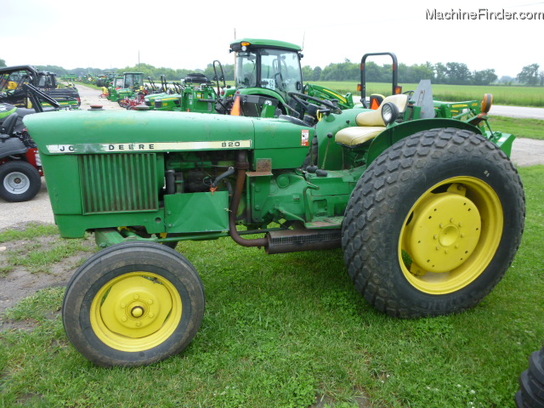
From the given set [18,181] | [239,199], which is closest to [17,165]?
[18,181]

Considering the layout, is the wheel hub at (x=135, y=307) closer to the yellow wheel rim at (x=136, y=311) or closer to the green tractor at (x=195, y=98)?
the yellow wheel rim at (x=136, y=311)

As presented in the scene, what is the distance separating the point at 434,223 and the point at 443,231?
0.35ft

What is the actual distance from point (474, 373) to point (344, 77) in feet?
135

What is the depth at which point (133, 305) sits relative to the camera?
256 cm

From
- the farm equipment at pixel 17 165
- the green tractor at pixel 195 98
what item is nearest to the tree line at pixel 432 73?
the green tractor at pixel 195 98

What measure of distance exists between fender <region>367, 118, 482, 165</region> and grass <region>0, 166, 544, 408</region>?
1.18 meters

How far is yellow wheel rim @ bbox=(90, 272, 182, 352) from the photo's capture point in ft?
8.34

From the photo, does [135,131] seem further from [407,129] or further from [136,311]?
[407,129]

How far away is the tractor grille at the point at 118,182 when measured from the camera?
276cm

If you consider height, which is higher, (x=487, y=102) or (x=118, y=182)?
(x=487, y=102)

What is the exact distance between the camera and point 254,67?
9.88m

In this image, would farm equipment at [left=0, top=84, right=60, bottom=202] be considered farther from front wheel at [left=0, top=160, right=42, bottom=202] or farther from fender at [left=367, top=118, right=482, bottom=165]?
fender at [left=367, top=118, right=482, bottom=165]

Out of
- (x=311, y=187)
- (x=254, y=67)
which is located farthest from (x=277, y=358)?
(x=254, y=67)

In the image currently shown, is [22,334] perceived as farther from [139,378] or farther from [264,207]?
[264,207]
